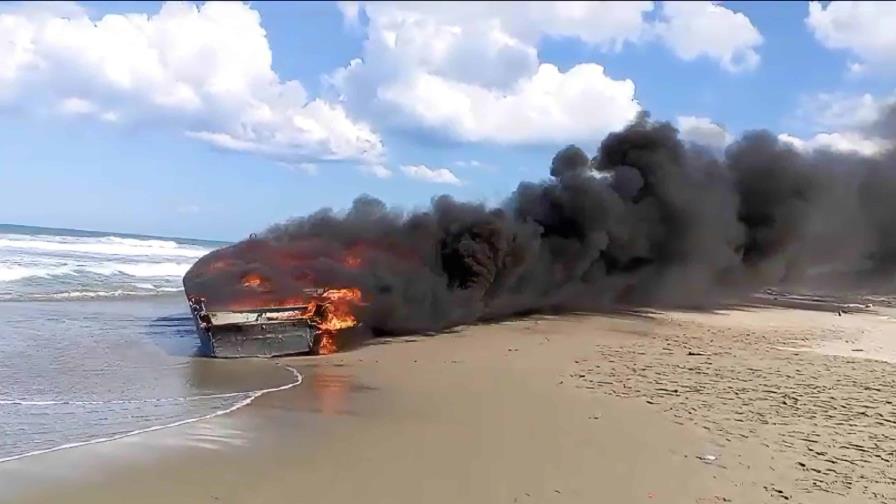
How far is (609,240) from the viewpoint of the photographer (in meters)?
24.7

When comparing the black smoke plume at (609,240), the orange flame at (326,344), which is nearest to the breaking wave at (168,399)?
the orange flame at (326,344)

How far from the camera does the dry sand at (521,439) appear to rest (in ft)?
23.8

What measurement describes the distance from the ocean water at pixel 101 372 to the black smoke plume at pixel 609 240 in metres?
2.14

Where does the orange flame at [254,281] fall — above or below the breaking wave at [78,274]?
above

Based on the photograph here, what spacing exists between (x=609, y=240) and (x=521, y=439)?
1638cm

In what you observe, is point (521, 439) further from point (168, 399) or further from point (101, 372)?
point (101, 372)

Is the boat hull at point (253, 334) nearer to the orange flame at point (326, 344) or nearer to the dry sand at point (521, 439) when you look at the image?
the orange flame at point (326, 344)

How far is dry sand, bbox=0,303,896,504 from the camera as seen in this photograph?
286 inches

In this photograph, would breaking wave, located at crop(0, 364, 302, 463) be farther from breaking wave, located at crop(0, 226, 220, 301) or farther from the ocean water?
breaking wave, located at crop(0, 226, 220, 301)

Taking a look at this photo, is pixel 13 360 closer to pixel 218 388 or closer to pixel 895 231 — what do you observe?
pixel 218 388

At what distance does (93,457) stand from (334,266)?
996 cm

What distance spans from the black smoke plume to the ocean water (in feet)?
7.01

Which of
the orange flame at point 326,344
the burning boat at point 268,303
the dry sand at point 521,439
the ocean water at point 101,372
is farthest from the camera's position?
the orange flame at point 326,344

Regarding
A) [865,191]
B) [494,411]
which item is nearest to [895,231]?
[865,191]
